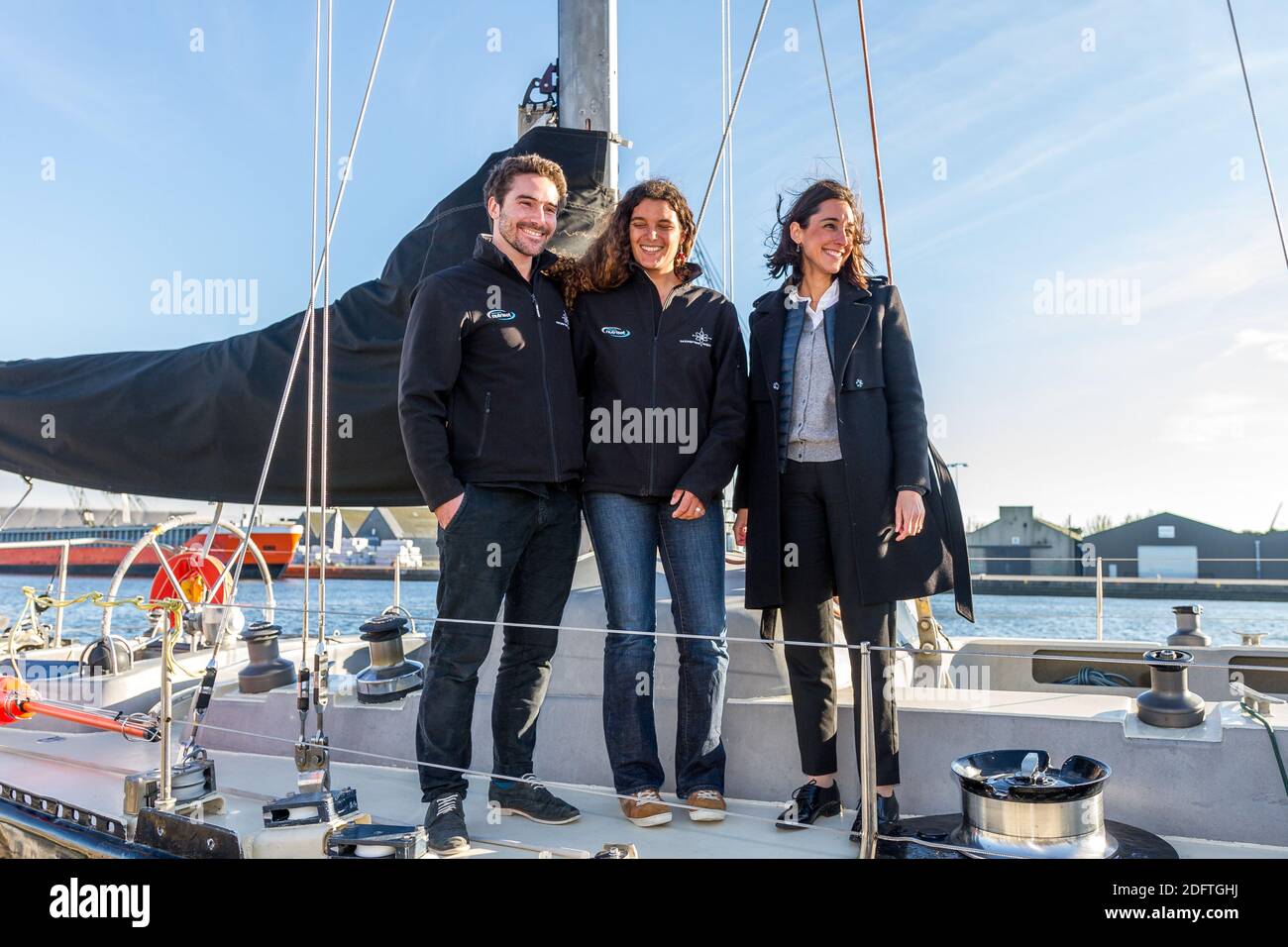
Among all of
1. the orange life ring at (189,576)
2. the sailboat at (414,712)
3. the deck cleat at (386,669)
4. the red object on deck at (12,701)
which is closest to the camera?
the sailboat at (414,712)

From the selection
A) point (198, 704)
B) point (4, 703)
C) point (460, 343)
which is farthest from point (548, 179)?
point (4, 703)

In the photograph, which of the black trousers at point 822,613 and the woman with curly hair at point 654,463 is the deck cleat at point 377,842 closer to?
the woman with curly hair at point 654,463

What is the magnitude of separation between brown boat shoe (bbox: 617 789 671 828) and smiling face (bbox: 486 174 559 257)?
5.12ft

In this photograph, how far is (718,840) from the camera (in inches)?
92.8

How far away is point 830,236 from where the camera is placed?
105 inches

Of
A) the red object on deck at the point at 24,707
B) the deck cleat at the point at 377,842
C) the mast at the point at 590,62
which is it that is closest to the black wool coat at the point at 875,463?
the deck cleat at the point at 377,842

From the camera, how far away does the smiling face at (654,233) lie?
2734 millimetres

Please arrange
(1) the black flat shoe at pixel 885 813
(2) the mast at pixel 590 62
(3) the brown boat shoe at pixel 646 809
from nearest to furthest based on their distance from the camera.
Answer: (1) the black flat shoe at pixel 885 813 → (3) the brown boat shoe at pixel 646 809 → (2) the mast at pixel 590 62

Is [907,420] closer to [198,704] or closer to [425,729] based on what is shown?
[425,729]

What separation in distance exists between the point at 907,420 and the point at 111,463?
9.98ft

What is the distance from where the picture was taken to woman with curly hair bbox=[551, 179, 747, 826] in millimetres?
2604

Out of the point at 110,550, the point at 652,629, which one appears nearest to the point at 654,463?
the point at 652,629

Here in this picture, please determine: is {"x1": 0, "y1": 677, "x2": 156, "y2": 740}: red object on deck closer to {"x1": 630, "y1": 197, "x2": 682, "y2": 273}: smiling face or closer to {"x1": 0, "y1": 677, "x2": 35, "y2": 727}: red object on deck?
{"x1": 0, "y1": 677, "x2": 35, "y2": 727}: red object on deck

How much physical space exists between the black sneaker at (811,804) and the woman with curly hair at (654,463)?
202mm
